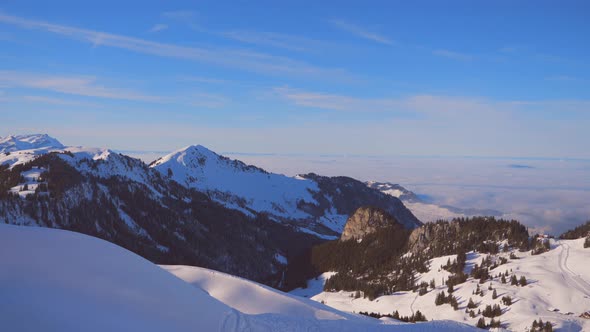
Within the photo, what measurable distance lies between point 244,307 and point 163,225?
358ft

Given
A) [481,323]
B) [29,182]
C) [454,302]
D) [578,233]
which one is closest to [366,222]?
[578,233]

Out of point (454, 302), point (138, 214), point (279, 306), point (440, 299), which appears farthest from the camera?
point (138, 214)

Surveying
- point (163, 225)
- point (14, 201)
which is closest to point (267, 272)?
point (163, 225)

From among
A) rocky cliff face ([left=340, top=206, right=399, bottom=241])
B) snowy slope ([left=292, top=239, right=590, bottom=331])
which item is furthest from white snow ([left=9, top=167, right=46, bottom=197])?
snowy slope ([left=292, top=239, right=590, bottom=331])

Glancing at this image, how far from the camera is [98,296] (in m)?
12.6

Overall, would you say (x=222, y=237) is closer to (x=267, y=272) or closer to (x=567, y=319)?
(x=267, y=272)

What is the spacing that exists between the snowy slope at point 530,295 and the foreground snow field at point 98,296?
8716 millimetres

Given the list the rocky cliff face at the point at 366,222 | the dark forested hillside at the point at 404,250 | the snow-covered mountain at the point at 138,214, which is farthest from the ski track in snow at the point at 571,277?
the snow-covered mountain at the point at 138,214

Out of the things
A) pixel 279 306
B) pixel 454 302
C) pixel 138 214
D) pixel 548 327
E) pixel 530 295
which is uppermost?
pixel 548 327

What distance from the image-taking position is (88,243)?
1614 cm

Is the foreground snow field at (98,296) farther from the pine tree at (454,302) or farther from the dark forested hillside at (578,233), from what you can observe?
the dark forested hillside at (578,233)

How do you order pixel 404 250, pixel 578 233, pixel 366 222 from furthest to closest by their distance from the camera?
pixel 366 222, pixel 404 250, pixel 578 233

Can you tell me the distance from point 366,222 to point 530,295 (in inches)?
2344

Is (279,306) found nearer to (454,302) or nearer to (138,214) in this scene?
(454,302)
